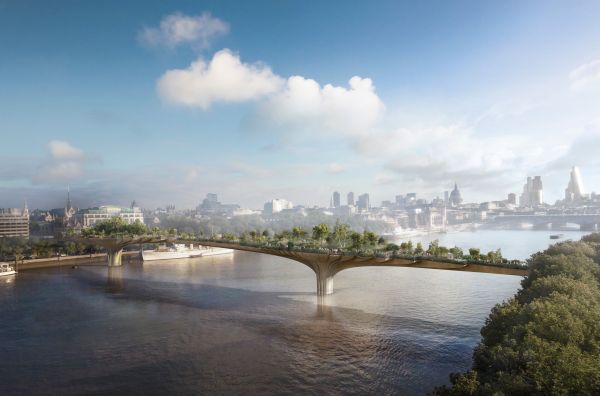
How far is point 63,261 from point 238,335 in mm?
84714

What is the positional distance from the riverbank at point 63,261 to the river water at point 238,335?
2561 cm

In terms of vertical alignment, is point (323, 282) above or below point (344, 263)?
below

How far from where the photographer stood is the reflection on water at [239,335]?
27047 mm

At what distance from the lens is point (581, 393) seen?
13.2 m

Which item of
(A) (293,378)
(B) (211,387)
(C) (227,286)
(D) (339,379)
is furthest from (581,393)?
(C) (227,286)

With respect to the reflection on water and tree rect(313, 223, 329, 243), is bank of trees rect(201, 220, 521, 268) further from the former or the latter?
the reflection on water

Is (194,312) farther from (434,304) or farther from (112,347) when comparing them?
(434,304)

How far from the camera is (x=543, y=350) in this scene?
1617 cm

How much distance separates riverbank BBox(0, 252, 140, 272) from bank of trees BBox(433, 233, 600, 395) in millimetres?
97260

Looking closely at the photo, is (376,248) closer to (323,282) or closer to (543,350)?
(323,282)

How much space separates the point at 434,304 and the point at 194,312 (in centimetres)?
3026

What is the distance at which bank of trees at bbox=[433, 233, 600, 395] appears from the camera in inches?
551

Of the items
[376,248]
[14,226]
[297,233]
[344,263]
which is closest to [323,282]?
[344,263]

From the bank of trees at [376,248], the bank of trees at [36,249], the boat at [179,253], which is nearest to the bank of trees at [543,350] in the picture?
the bank of trees at [376,248]
